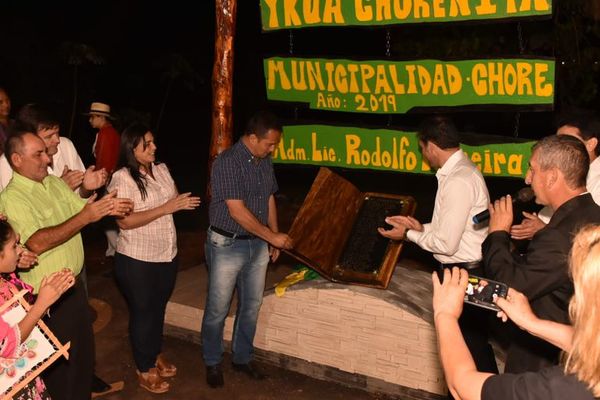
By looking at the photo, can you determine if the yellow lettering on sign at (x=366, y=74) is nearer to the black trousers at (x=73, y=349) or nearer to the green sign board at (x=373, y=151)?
the green sign board at (x=373, y=151)

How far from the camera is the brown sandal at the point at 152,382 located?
5270 millimetres

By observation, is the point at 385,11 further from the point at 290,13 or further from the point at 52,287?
the point at 52,287

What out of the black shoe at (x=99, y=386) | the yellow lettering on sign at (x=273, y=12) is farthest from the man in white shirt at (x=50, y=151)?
the yellow lettering on sign at (x=273, y=12)

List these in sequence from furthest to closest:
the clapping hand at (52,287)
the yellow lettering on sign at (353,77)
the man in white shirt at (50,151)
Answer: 1. the yellow lettering on sign at (353,77)
2. the man in white shirt at (50,151)
3. the clapping hand at (52,287)

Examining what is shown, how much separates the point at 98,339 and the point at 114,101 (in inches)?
651

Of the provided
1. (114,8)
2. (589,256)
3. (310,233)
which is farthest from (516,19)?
(114,8)

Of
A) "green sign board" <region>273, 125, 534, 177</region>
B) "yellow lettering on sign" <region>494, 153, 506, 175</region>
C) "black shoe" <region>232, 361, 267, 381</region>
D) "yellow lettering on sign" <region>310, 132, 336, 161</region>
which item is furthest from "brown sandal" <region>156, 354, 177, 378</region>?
"yellow lettering on sign" <region>494, 153, 506, 175</region>

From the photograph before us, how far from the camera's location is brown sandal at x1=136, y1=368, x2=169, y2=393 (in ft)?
17.3

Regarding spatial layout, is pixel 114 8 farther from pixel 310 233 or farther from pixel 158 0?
pixel 310 233

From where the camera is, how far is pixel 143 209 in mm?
4906

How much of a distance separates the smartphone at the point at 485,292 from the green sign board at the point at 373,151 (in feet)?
8.83

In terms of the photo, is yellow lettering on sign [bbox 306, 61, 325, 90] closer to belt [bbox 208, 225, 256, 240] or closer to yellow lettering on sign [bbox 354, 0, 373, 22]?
yellow lettering on sign [bbox 354, 0, 373, 22]

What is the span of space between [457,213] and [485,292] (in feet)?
5.19

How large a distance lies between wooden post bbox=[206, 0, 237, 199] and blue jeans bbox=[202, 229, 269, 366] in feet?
6.23
